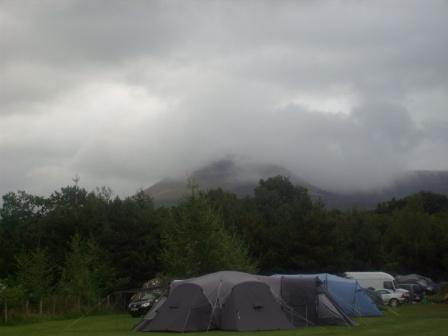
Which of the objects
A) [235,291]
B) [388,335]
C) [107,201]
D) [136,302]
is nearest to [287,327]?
[235,291]

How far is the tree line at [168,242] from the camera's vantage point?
37.2 metres

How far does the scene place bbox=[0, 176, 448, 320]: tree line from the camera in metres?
37.2

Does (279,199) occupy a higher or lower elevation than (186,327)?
higher

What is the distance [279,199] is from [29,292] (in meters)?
42.1

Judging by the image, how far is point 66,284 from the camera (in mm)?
43906

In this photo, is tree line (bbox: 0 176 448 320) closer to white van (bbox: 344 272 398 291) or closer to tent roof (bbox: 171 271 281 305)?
white van (bbox: 344 272 398 291)

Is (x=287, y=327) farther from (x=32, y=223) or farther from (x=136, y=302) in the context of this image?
(x=32, y=223)

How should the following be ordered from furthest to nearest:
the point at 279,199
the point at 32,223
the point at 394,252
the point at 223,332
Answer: the point at 279,199 → the point at 394,252 → the point at 32,223 → the point at 223,332

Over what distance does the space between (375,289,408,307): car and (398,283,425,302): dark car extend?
307cm

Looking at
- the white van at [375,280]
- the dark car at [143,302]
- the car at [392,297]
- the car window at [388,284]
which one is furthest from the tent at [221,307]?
the car window at [388,284]

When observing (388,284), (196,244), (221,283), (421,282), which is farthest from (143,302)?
(421,282)

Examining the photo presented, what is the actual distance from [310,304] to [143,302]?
14.2 m

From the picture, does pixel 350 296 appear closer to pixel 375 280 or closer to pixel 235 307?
pixel 235 307

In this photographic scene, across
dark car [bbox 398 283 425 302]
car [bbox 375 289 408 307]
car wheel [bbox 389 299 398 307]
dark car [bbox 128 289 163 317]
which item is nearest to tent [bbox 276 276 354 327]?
dark car [bbox 128 289 163 317]
